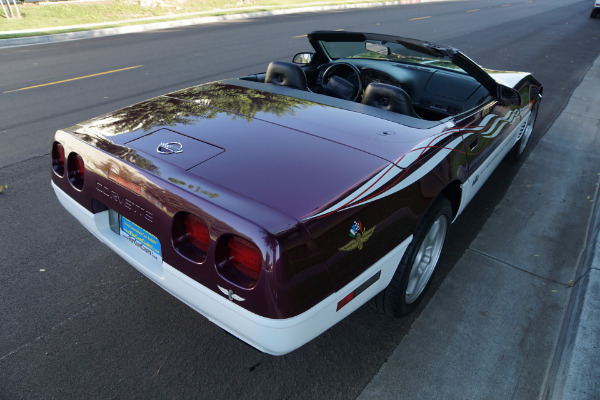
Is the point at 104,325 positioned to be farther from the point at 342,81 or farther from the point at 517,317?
the point at 517,317

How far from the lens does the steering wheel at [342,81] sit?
3.61 meters

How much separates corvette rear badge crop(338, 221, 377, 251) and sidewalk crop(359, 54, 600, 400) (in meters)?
0.91

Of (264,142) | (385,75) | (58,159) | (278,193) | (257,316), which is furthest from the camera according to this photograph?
(385,75)

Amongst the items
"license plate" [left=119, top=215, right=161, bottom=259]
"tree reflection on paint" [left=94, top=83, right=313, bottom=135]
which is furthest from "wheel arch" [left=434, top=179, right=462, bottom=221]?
"license plate" [left=119, top=215, right=161, bottom=259]

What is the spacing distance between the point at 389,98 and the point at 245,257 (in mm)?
1664

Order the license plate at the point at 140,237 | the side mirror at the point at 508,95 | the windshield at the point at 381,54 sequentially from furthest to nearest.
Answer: the windshield at the point at 381,54
the side mirror at the point at 508,95
the license plate at the point at 140,237

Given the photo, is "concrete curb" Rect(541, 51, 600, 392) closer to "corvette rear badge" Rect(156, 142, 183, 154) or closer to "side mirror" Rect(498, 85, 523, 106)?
"side mirror" Rect(498, 85, 523, 106)

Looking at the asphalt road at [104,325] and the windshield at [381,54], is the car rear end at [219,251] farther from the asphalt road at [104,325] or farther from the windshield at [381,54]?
the windshield at [381,54]

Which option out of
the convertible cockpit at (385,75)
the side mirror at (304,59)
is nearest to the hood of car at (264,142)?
the convertible cockpit at (385,75)

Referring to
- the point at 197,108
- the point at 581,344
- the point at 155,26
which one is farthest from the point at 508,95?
the point at 155,26

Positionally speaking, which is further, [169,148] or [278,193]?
[169,148]

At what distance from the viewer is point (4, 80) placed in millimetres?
8641

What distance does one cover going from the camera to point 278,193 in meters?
1.99

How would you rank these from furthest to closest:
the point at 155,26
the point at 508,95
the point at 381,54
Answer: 1. the point at 155,26
2. the point at 381,54
3. the point at 508,95
